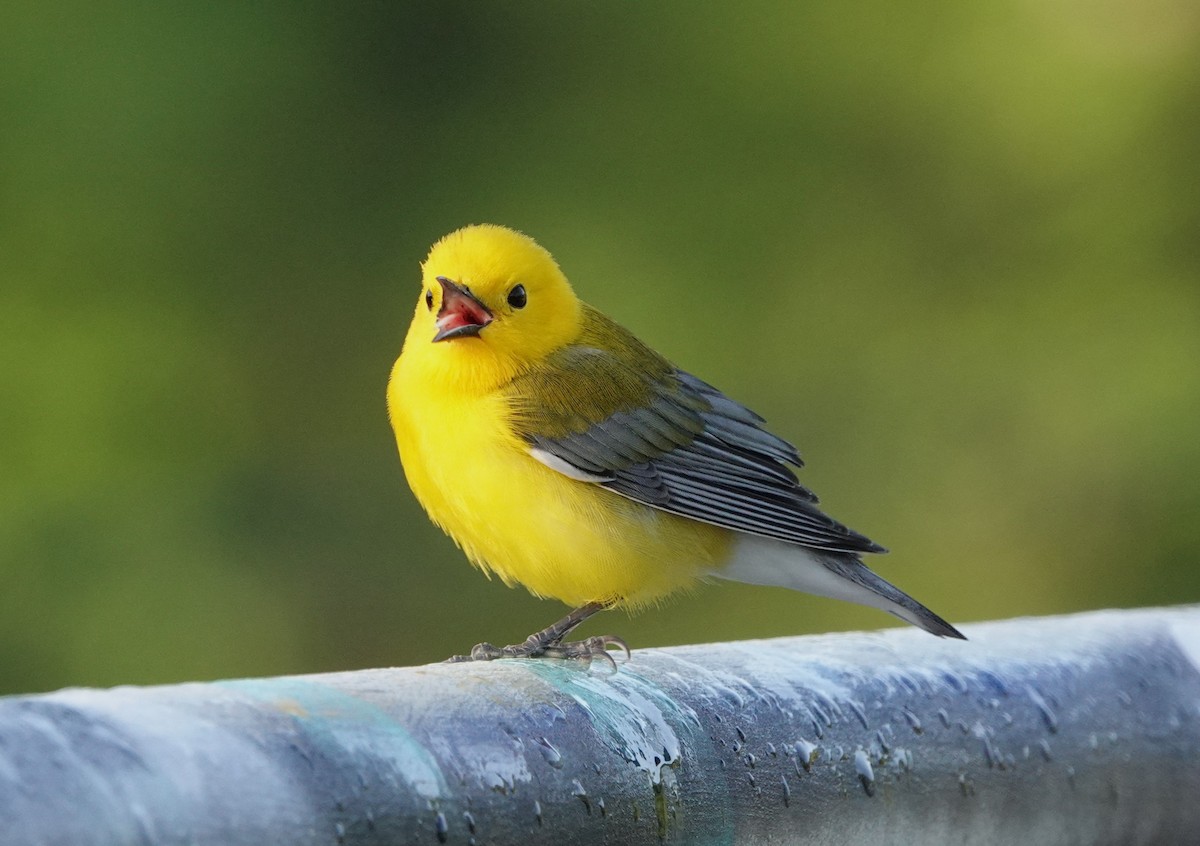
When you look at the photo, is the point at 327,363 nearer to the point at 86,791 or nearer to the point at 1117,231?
the point at 1117,231

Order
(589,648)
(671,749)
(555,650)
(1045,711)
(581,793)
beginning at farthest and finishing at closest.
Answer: (555,650)
(589,648)
(1045,711)
(671,749)
(581,793)

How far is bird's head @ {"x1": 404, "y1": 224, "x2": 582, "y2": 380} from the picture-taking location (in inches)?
116

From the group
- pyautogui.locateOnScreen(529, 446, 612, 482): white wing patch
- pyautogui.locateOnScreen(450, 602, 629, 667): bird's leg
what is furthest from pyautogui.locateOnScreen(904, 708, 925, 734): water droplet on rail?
pyautogui.locateOnScreen(529, 446, 612, 482): white wing patch

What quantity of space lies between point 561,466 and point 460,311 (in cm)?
36

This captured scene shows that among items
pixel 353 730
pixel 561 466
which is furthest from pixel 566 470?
pixel 353 730

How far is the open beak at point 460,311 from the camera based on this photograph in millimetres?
2902

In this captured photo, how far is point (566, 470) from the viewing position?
2.95m

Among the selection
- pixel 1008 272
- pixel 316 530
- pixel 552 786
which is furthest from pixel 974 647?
pixel 1008 272

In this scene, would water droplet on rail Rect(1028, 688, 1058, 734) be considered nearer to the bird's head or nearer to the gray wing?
the gray wing

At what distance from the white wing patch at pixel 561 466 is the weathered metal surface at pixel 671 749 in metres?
0.71

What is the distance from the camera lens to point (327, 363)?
5.75m

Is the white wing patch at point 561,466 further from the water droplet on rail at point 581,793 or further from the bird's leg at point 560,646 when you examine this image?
the water droplet on rail at point 581,793

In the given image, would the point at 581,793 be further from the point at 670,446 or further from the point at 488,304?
the point at 670,446

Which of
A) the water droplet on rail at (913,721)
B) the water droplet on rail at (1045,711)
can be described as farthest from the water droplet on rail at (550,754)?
the water droplet on rail at (1045,711)
